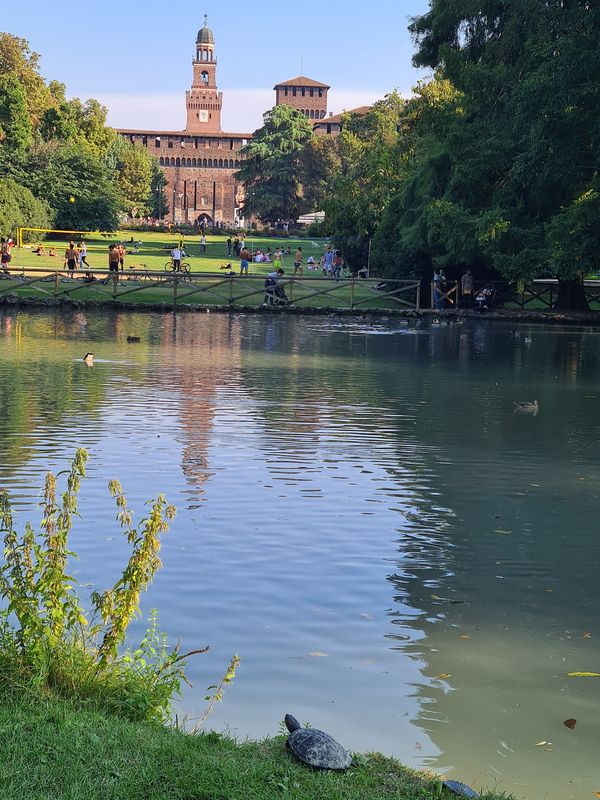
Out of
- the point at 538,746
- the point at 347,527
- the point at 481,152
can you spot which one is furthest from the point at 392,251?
the point at 538,746

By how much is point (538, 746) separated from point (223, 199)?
16204cm

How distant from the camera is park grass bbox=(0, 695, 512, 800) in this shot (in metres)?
4.38

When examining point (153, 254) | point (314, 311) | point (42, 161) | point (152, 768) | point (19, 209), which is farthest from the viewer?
point (42, 161)

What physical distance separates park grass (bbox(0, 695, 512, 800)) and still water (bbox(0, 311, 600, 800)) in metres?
0.64

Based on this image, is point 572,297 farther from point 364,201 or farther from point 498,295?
point 364,201

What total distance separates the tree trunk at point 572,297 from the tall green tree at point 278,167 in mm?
82592

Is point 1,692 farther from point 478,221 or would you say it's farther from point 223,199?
point 223,199

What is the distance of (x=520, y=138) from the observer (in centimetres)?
3491

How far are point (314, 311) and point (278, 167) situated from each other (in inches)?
3256

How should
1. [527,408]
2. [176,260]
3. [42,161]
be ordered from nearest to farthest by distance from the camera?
[527,408]
[176,260]
[42,161]

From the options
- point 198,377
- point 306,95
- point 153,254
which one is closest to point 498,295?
point 198,377

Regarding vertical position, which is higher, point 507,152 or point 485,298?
point 507,152

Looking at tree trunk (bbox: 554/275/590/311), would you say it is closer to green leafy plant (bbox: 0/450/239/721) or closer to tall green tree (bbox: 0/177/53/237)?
green leafy plant (bbox: 0/450/239/721)

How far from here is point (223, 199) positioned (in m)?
164
